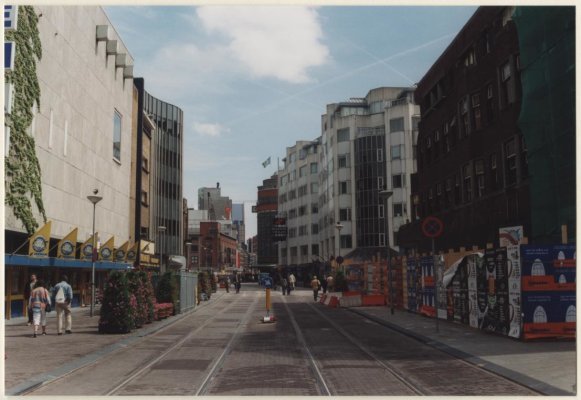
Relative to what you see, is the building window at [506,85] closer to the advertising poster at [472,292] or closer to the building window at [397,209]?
the advertising poster at [472,292]

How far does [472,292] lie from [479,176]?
12.1 m

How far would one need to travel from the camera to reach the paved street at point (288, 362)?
10.6m

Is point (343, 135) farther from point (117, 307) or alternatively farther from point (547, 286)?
point (547, 286)

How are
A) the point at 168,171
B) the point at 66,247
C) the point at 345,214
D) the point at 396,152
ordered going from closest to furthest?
the point at 66,247, the point at 168,171, the point at 396,152, the point at 345,214

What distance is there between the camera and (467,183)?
33625 mm

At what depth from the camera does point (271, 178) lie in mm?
185875

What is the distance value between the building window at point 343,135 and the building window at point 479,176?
2188 inches

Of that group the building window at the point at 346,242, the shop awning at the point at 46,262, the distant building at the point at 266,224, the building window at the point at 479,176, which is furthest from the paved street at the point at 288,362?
the distant building at the point at 266,224

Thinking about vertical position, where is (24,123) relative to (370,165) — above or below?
below

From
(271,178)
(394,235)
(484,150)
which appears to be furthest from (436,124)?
(271,178)

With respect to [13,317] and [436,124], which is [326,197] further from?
[13,317]

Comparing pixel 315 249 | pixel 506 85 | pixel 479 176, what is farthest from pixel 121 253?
pixel 315 249

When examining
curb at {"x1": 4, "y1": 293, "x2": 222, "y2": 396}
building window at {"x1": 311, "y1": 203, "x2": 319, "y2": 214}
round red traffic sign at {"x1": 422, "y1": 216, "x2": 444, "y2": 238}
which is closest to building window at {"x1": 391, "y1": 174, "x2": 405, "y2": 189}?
building window at {"x1": 311, "y1": 203, "x2": 319, "y2": 214}

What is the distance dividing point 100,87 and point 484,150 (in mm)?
25273
